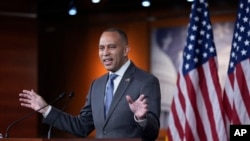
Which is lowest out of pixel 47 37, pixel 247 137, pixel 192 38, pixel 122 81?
pixel 247 137

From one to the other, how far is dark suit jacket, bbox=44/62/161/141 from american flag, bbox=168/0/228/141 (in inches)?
8.5

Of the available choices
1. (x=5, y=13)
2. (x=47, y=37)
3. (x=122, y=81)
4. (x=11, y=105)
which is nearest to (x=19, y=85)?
(x=11, y=105)

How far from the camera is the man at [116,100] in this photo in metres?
4.23

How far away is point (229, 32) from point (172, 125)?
4766 mm

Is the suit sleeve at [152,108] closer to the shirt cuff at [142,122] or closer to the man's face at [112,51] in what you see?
the shirt cuff at [142,122]

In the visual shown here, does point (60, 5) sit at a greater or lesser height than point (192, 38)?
greater

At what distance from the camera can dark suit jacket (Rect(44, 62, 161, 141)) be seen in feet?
13.7

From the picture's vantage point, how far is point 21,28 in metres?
9.23

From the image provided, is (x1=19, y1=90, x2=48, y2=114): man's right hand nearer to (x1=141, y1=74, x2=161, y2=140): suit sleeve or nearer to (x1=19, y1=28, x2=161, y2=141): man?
(x1=19, y1=28, x2=161, y2=141): man

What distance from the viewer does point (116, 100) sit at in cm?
431

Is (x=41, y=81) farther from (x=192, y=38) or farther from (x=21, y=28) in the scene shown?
(x=192, y=38)

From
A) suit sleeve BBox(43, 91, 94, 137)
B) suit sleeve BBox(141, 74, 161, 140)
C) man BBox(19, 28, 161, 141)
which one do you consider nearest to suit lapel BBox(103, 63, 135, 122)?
man BBox(19, 28, 161, 141)

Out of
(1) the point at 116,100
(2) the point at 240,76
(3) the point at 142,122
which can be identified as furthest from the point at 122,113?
(2) the point at 240,76

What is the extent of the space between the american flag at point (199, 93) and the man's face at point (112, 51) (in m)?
0.42
